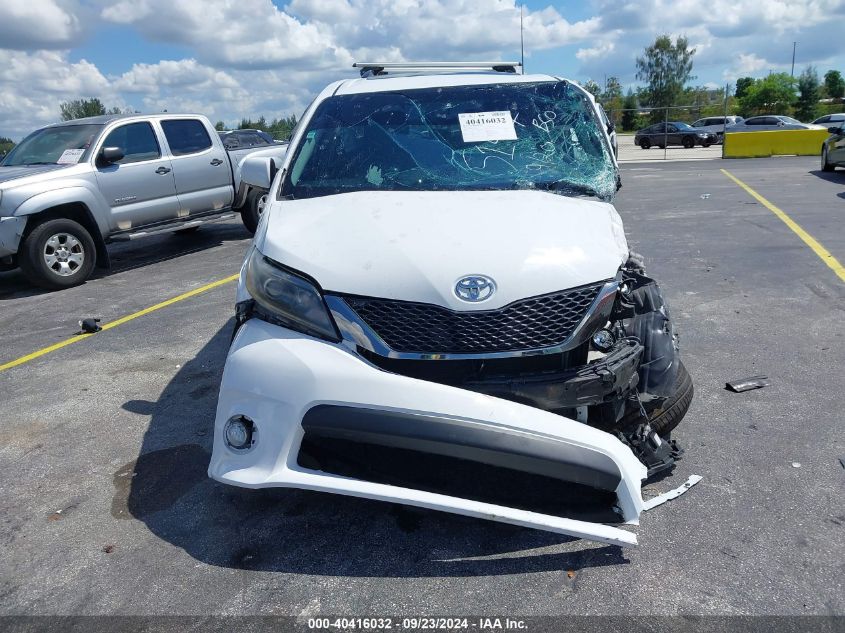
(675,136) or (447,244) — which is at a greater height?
(447,244)

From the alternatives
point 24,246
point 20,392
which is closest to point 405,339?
point 20,392

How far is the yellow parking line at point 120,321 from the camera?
551 centimetres

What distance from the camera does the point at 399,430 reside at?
2.42m

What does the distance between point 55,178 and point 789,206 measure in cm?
1109

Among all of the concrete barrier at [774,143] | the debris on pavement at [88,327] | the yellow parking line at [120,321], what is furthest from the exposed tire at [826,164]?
the debris on pavement at [88,327]

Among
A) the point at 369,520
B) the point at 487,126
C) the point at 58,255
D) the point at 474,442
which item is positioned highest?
the point at 487,126

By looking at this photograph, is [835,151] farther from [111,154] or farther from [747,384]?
[111,154]

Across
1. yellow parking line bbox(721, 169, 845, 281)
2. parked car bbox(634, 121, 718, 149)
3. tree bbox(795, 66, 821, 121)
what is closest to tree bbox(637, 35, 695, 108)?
tree bbox(795, 66, 821, 121)

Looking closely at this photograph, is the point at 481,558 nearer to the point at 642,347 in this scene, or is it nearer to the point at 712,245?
the point at 642,347

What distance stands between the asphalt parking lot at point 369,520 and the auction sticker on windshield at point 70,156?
3442mm

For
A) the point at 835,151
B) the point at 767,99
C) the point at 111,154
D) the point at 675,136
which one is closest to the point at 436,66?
the point at 111,154

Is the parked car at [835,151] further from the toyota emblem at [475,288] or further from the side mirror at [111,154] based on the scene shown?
the toyota emblem at [475,288]

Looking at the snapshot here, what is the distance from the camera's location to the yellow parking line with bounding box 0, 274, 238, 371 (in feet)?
18.1

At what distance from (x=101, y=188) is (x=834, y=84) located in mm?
80731
